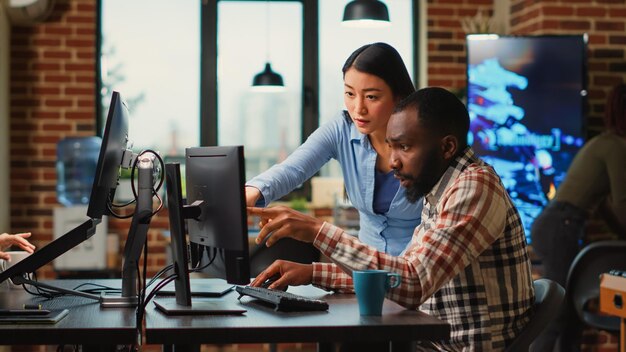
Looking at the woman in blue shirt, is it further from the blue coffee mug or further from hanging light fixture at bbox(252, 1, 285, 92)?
hanging light fixture at bbox(252, 1, 285, 92)

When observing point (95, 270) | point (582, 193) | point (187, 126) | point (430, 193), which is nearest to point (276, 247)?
point (430, 193)

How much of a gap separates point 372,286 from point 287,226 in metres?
0.23

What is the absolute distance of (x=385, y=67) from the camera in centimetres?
262

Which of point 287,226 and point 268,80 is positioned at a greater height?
point 268,80

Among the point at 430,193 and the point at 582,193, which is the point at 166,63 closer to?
the point at 582,193

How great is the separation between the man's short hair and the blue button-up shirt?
63cm

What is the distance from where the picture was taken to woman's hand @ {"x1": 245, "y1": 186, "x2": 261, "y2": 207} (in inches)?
96.8

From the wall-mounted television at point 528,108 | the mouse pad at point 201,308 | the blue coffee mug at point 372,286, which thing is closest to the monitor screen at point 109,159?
the mouse pad at point 201,308

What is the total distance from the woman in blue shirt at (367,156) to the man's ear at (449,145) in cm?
59

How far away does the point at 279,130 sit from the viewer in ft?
19.2

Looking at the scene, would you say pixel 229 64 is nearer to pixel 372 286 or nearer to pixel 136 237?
pixel 136 237

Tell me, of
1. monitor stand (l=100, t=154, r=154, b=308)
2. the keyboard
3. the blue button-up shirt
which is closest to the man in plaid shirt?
the keyboard

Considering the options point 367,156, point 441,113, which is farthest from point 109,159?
point 367,156

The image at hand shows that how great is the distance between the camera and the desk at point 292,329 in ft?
5.41
